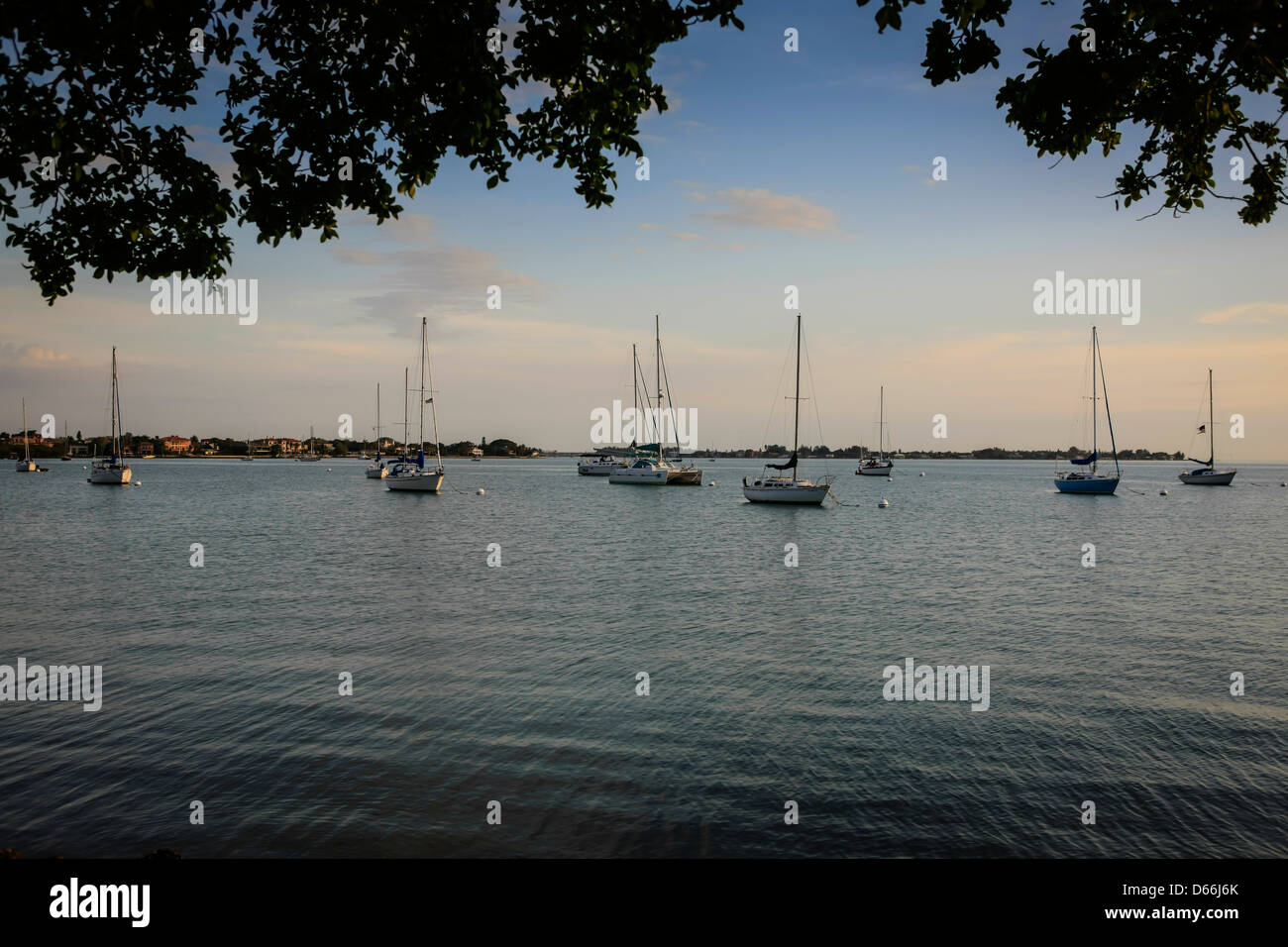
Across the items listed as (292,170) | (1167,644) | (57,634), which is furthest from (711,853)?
(57,634)

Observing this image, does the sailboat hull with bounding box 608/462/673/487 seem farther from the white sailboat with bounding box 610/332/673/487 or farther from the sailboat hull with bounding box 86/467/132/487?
the sailboat hull with bounding box 86/467/132/487

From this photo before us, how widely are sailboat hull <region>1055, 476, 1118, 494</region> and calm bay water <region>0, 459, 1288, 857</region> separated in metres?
66.3

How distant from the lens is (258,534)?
52.2 metres

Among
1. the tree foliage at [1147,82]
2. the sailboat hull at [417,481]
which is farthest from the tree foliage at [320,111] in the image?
the sailboat hull at [417,481]

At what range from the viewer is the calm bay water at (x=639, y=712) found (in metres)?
10.5

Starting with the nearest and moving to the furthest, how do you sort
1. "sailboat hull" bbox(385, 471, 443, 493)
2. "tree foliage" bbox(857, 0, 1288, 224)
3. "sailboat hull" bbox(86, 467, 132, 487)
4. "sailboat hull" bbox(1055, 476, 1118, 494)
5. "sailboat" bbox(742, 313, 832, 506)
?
"tree foliage" bbox(857, 0, 1288, 224)
"sailboat" bbox(742, 313, 832, 506)
"sailboat hull" bbox(385, 471, 443, 493)
"sailboat hull" bbox(1055, 476, 1118, 494)
"sailboat hull" bbox(86, 467, 132, 487)

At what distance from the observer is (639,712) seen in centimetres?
1545

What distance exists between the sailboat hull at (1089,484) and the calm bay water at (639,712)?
66251 mm

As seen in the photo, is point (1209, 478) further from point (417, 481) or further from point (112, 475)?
point (112, 475)

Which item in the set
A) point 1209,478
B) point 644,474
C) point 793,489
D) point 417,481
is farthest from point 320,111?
point 1209,478

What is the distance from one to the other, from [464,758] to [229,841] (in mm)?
3707

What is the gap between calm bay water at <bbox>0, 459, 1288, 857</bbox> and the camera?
10.5m

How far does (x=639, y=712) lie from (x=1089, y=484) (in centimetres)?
10344

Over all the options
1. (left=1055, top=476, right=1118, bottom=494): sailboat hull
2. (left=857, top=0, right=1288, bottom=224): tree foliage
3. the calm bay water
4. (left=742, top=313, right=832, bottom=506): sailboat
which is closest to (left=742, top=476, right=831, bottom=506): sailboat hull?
(left=742, top=313, right=832, bottom=506): sailboat
